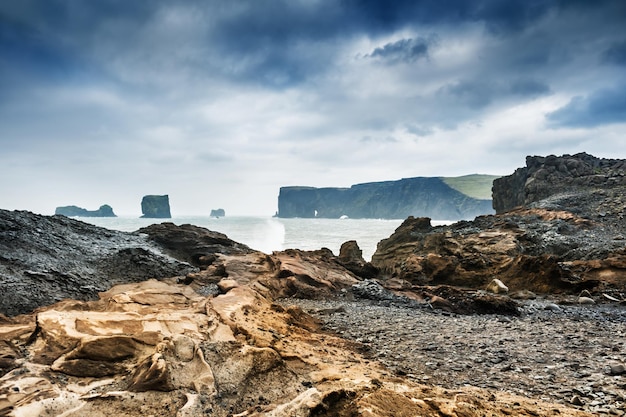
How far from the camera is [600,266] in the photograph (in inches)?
725

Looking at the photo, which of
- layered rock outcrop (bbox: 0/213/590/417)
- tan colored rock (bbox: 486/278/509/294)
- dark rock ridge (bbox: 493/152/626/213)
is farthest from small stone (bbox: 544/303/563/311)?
dark rock ridge (bbox: 493/152/626/213)

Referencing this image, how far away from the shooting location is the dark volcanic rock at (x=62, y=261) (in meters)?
12.2

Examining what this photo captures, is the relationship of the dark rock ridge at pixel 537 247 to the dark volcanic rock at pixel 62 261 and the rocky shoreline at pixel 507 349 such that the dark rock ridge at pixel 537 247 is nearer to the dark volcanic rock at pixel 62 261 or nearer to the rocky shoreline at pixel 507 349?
the rocky shoreline at pixel 507 349

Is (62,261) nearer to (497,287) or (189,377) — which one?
(189,377)

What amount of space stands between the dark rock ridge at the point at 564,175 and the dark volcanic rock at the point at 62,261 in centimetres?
4339

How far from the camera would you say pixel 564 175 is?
150ft

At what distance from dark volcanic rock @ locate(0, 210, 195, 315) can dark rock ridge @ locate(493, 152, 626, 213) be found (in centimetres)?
4339

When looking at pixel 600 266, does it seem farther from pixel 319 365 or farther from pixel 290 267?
pixel 319 365

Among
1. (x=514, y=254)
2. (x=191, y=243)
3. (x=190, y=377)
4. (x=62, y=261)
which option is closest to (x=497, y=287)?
(x=514, y=254)

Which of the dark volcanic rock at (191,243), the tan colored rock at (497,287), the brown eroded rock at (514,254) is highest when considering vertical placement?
the dark volcanic rock at (191,243)

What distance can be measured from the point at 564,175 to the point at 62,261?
5313 centimetres

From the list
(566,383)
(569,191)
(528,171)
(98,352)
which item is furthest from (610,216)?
(98,352)

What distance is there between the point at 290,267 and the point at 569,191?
3749 centimetres

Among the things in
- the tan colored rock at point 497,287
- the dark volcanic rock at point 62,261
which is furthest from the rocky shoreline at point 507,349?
the dark volcanic rock at point 62,261
